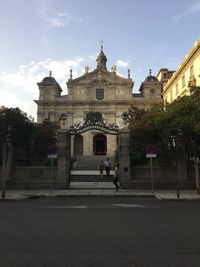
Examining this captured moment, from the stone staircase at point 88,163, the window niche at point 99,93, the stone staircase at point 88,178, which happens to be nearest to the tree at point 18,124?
the stone staircase at point 88,178

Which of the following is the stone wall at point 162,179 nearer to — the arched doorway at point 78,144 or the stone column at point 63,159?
the stone column at point 63,159

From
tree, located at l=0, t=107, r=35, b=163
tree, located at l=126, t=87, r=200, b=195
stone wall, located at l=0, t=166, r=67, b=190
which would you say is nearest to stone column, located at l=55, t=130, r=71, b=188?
stone wall, located at l=0, t=166, r=67, b=190

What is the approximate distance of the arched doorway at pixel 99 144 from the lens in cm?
6688

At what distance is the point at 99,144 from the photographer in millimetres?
67625

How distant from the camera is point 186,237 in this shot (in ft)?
24.8

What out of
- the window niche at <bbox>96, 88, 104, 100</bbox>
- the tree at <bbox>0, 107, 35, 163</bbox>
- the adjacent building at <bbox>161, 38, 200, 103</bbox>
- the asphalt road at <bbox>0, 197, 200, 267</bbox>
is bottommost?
the asphalt road at <bbox>0, 197, 200, 267</bbox>

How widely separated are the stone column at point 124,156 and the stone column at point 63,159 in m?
3.47

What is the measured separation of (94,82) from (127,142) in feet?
162

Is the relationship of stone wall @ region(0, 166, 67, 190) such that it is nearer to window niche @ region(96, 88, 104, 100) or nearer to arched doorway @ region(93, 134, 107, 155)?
arched doorway @ region(93, 134, 107, 155)

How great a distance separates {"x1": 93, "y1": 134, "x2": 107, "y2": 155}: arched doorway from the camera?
Result: 66875 millimetres

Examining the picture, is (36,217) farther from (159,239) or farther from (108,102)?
(108,102)

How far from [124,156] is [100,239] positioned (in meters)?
15.5

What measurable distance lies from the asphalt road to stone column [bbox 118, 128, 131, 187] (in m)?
11.1

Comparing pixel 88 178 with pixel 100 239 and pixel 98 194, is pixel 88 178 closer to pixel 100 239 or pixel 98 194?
pixel 98 194
